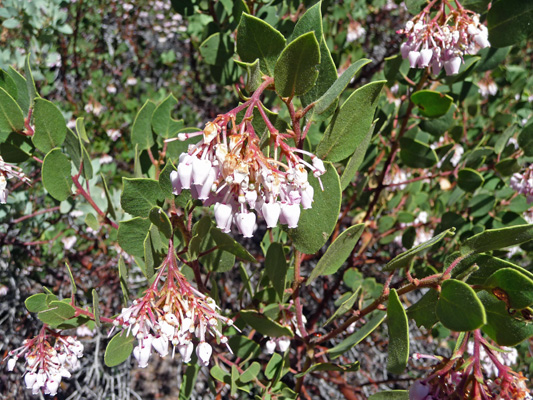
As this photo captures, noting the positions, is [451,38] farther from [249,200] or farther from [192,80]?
[192,80]

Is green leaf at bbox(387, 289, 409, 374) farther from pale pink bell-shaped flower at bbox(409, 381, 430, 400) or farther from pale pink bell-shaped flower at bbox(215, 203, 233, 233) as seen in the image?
pale pink bell-shaped flower at bbox(215, 203, 233, 233)

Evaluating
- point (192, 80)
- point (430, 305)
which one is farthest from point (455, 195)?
point (192, 80)

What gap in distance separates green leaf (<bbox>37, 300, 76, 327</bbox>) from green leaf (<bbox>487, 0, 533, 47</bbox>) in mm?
1455

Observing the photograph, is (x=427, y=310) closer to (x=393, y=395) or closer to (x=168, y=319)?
(x=393, y=395)

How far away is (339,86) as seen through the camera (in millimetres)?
829

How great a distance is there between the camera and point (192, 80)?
13.7 ft

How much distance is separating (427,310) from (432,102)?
69cm

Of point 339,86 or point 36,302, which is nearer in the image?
point 339,86

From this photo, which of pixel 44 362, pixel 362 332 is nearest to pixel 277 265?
pixel 362 332

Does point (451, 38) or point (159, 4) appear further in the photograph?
point (159, 4)

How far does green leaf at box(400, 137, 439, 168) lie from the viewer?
168 cm

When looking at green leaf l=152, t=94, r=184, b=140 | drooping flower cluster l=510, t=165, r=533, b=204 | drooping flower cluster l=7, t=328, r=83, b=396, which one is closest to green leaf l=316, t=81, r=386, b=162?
green leaf l=152, t=94, r=184, b=140

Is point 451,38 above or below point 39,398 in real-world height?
above

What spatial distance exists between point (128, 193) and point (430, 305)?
74 cm
